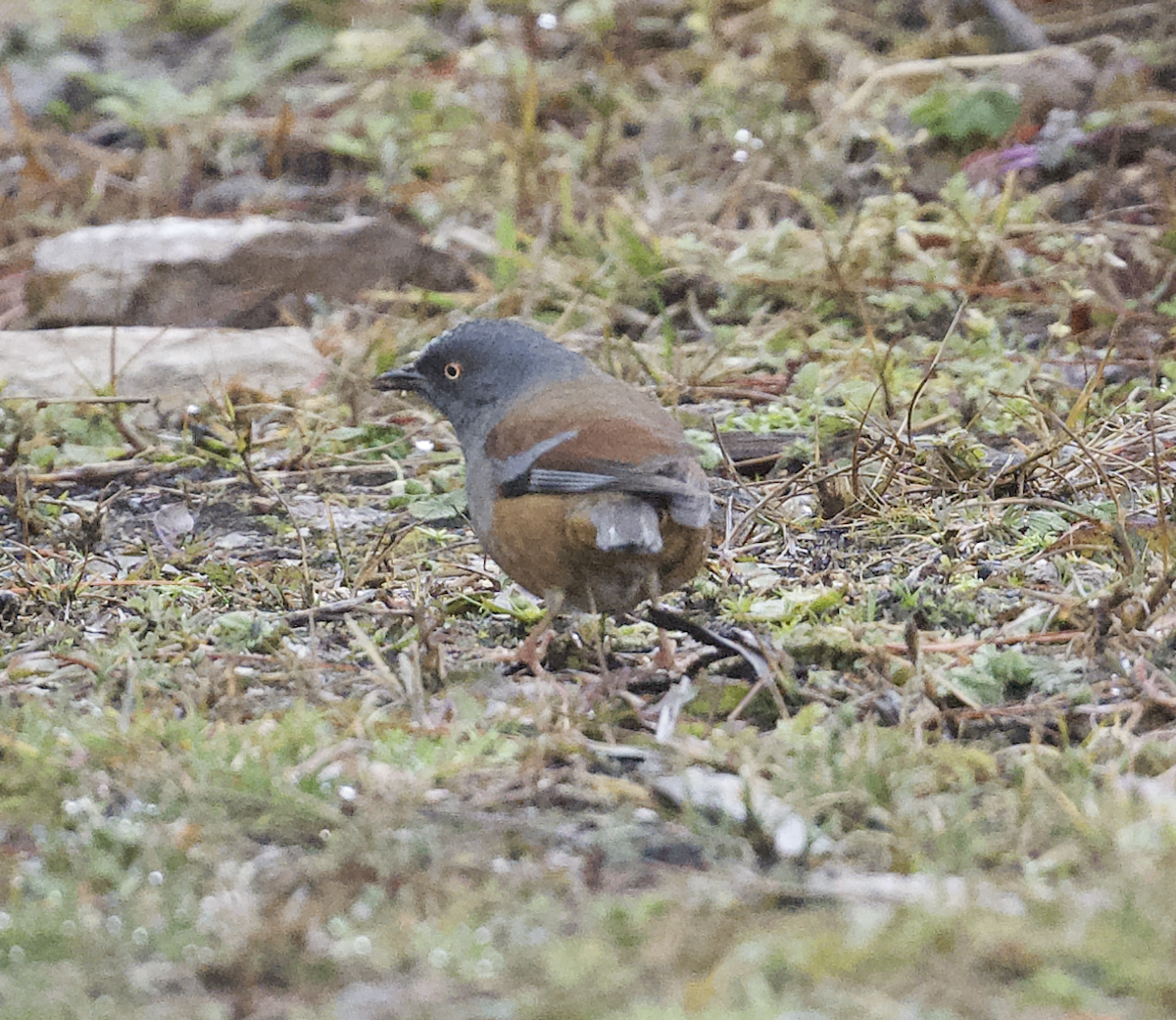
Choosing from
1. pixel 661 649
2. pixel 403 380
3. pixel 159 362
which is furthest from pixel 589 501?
pixel 159 362

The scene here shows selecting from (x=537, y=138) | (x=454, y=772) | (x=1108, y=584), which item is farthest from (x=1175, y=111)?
(x=454, y=772)

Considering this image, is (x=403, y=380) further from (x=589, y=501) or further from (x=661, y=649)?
(x=661, y=649)

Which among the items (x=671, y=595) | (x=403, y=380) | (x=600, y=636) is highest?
(x=403, y=380)

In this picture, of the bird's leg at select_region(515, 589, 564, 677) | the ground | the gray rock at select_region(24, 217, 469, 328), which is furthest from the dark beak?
the gray rock at select_region(24, 217, 469, 328)

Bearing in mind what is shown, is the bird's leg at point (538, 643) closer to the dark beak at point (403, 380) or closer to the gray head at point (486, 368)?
the gray head at point (486, 368)

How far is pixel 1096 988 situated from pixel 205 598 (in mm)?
2629

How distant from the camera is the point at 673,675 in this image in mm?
3332

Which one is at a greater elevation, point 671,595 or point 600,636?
point 600,636

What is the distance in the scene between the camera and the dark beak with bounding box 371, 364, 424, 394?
429 centimetres

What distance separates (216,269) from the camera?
258 inches

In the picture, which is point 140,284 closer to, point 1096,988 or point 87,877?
point 87,877

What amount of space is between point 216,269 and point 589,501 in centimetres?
366

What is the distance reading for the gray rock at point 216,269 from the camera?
6477 mm

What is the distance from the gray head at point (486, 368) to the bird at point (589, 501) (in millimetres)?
165
